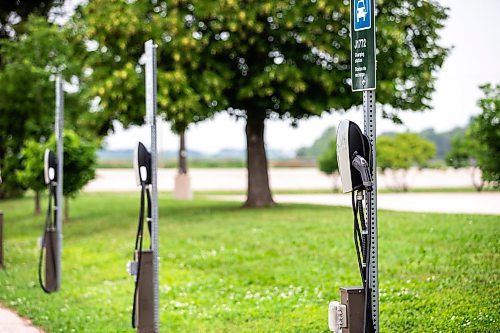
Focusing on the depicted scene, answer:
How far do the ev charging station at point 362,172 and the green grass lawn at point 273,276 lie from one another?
2.17 metres

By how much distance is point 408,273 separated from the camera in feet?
32.4

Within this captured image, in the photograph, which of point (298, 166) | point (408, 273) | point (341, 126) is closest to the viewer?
point (341, 126)

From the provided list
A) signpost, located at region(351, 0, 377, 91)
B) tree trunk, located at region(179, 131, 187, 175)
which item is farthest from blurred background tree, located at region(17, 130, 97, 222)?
signpost, located at region(351, 0, 377, 91)

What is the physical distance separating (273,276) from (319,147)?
28.3 metres

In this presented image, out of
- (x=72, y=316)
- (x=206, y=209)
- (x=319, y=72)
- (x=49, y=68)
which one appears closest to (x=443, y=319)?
(x=72, y=316)

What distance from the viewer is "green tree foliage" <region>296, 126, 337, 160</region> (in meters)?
35.9

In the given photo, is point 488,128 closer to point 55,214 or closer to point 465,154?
point 55,214

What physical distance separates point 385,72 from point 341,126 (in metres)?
14.6

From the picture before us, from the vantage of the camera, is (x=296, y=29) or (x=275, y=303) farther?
(x=296, y=29)

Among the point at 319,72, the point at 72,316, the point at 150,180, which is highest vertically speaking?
the point at 319,72

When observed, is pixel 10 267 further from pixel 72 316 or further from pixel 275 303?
pixel 275 303

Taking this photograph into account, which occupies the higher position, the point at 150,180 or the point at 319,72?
the point at 319,72

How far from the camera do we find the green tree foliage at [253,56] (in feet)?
60.7

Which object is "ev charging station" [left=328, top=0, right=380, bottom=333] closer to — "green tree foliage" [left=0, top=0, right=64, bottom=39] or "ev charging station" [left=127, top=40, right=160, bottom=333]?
"ev charging station" [left=127, top=40, right=160, bottom=333]
